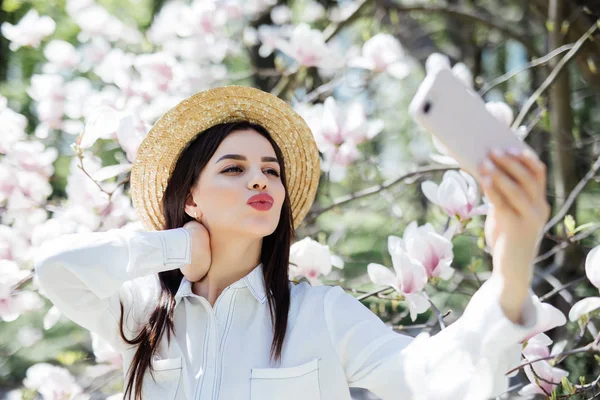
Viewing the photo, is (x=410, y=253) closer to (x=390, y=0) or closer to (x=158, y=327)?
(x=158, y=327)

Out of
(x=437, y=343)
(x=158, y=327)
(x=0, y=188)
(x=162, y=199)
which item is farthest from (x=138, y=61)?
(x=437, y=343)

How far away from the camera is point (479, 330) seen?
40.2 inches

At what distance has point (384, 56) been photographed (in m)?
2.28

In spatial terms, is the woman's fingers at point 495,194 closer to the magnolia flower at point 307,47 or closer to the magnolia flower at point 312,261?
the magnolia flower at point 312,261

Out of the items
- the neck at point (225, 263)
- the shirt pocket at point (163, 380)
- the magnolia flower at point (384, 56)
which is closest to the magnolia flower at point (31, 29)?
the magnolia flower at point (384, 56)

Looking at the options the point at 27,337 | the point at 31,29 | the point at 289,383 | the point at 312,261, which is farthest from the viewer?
the point at 27,337

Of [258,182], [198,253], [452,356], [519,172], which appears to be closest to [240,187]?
[258,182]

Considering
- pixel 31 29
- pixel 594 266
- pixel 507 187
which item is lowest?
pixel 594 266

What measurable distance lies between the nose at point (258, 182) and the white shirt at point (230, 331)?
166 mm

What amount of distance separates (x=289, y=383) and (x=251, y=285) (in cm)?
24

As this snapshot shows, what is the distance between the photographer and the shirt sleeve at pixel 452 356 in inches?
39.3

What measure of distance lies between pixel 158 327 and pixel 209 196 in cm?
29

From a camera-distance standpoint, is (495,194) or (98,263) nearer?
(495,194)

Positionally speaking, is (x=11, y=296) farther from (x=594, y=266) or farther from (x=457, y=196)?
(x=594, y=266)
